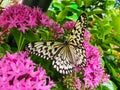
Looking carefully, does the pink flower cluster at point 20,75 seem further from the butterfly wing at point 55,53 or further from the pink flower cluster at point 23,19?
the pink flower cluster at point 23,19

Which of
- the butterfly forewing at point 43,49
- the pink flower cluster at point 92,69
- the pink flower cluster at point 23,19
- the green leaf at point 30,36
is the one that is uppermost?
the pink flower cluster at point 23,19

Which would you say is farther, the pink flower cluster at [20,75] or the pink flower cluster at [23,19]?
the pink flower cluster at [23,19]

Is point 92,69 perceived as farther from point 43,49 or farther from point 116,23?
point 116,23

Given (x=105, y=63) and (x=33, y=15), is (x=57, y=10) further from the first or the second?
(x=33, y=15)

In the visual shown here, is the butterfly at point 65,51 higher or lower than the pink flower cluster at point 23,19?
lower

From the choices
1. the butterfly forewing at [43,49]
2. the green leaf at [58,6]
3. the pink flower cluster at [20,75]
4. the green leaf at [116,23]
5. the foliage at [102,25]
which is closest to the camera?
the pink flower cluster at [20,75]

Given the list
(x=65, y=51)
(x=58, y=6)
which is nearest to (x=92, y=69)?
(x=65, y=51)

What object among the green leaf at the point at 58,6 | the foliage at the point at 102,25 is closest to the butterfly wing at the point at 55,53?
the foliage at the point at 102,25
